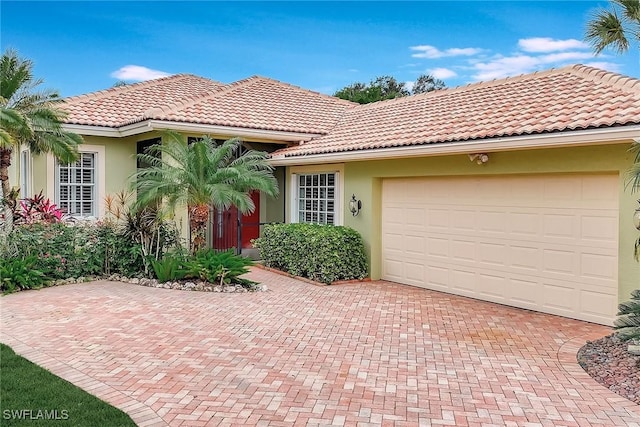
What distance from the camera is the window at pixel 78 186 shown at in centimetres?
1516

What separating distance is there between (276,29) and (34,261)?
52.0 ft

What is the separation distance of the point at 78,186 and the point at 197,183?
5254 millimetres

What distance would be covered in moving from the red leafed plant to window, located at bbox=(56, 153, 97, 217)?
1535 mm

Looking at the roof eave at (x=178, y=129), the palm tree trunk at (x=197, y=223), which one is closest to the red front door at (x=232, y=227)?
the roof eave at (x=178, y=129)

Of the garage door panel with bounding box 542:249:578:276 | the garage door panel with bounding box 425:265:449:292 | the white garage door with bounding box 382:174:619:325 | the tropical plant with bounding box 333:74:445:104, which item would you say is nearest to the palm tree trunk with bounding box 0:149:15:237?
the white garage door with bounding box 382:174:619:325

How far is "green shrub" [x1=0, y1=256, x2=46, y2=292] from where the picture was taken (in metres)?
11.1

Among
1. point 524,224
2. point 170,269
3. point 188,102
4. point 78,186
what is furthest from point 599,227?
point 78,186

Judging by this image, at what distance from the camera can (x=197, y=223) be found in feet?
41.4

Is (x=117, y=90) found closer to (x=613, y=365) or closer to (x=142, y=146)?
(x=142, y=146)

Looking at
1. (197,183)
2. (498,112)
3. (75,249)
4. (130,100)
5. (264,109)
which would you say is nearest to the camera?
(498,112)

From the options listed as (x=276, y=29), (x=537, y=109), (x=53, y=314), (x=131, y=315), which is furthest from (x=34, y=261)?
(x=276, y=29)

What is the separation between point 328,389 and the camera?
19.5ft

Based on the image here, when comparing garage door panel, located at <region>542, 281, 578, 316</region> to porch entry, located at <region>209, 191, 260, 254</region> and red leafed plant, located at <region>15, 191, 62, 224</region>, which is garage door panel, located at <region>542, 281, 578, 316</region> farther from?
red leafed plant, located at <region>15, 191, 62, 224</region>

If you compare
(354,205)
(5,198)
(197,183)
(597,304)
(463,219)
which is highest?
(197,183)
